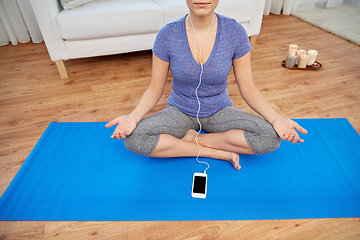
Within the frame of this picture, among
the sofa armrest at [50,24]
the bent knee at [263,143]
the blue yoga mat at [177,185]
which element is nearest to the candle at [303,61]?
the blue yoga mat at [177,185]

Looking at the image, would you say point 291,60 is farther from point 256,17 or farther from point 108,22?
point 108,22

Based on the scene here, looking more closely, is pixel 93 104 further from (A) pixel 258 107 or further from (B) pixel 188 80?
(A) pixel 258 107

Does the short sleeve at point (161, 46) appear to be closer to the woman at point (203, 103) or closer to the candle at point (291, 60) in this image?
the woman at point (203, 103)

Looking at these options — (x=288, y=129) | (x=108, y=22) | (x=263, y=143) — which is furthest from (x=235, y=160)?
(x=108, y=22)

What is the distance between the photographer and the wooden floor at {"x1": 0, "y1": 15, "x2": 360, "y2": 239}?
3.29ft

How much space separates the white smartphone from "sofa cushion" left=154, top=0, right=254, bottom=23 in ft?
4.28

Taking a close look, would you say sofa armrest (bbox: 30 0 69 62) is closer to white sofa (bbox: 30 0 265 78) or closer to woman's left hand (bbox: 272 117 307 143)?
white sofa (bbox: 30 0 265 78)

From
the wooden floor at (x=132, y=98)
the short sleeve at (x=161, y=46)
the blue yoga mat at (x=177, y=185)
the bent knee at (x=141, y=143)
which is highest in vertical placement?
the short sleeve at (x=161, y=46)

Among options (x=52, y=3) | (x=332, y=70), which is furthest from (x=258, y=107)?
(x=52, y=3)

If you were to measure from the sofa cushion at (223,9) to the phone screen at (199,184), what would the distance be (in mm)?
1316

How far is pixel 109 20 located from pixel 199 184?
137 cm

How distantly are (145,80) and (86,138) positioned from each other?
758mm

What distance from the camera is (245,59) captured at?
113 cm

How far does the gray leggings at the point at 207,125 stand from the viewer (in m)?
1.08
